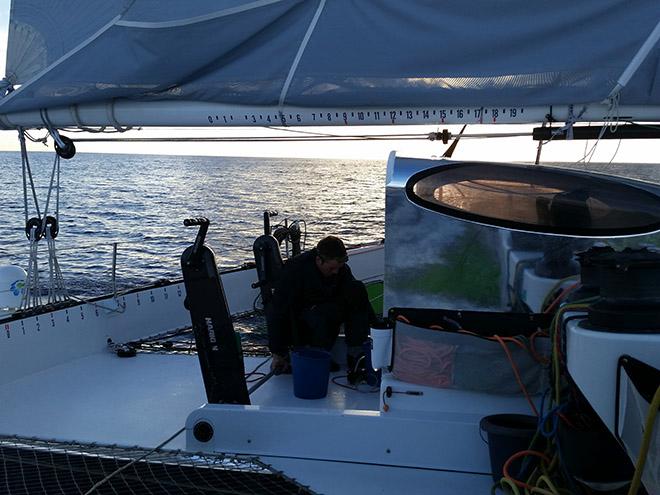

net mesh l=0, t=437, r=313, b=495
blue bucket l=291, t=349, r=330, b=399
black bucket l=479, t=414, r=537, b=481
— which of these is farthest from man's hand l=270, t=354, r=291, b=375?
black bucket l=479, t=414, r=537, b=481

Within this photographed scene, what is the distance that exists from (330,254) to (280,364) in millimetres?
859

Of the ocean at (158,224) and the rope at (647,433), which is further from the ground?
the rope at (647,433)

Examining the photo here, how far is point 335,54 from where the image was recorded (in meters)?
3.75

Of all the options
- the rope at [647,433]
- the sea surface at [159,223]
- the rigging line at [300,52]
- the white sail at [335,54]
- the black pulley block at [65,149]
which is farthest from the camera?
the sea surface at [159,223]

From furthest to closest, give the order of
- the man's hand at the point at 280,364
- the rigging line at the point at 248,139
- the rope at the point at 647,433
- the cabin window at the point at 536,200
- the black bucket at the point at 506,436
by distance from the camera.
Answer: the man's hand at the point at 280,364 < the rigging line at the point at 248,139 < the cabin window at the point at 536,200 < the black bucket at the point at 506,436 < the rope at the point at 647,433

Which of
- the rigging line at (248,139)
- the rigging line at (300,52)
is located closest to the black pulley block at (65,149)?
the rigging line at (248,139)

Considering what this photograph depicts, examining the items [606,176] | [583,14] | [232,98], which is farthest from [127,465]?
[583,14]

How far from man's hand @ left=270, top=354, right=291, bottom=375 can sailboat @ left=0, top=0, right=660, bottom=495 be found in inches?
2.2

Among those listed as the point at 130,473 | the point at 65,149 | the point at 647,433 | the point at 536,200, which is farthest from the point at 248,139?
the point at 647,433

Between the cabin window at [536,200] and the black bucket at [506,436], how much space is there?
35.4 inches

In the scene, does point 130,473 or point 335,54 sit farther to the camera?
point 335,54

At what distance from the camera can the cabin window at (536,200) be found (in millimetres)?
3250

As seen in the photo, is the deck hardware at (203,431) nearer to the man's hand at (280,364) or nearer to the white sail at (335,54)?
the man's hand at (280,364)

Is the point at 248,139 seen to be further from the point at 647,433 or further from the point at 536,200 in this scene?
the point at 647,433
